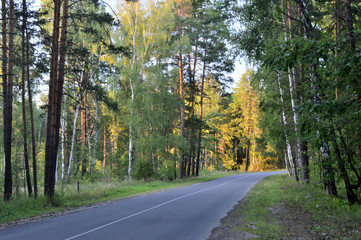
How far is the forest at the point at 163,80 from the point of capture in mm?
7234

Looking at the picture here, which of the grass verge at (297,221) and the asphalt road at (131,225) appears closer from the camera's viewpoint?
the grass verge at (297,221)

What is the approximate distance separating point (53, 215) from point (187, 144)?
57.7 feet

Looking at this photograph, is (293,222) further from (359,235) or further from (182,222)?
(182,222)

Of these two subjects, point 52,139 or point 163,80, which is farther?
point 163,80

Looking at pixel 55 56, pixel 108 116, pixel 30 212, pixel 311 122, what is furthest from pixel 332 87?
pixel 108 116

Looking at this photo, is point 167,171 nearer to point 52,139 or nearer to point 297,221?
point 52,139

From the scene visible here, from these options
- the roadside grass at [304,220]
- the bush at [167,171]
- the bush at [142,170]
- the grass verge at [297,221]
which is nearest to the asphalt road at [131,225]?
the grass verge at [297,221]

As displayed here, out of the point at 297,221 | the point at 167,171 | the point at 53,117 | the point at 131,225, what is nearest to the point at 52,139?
the point at 53,117

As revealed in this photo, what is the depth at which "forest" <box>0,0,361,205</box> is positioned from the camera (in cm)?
723

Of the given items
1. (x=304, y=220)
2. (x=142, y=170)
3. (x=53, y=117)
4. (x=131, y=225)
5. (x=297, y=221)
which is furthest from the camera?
(x=142, y=170)

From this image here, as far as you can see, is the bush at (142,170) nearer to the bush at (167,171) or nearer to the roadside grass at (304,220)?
the bush at (167,171)

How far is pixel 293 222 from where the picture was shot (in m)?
8.25

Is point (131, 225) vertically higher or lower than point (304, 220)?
higher

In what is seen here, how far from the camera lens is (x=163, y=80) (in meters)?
26.2
